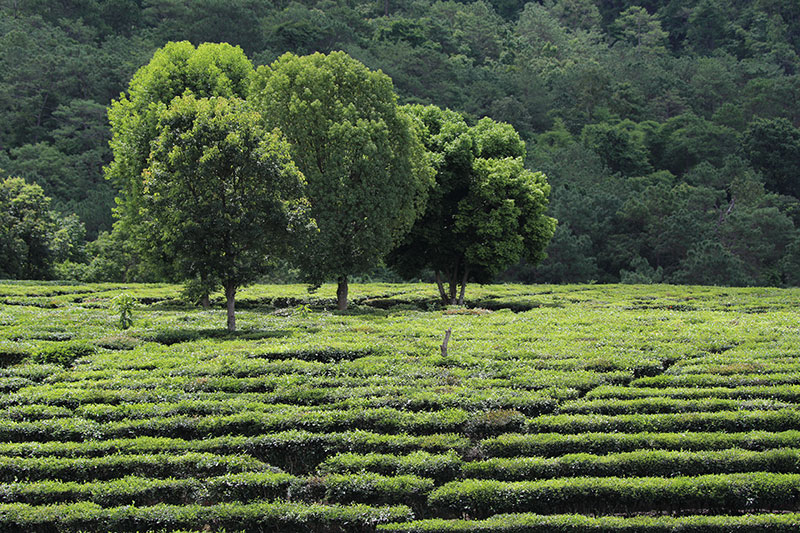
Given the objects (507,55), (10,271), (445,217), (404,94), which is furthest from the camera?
(507,55)

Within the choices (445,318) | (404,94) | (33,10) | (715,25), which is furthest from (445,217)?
(715,25)

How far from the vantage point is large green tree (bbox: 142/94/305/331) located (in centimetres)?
3033

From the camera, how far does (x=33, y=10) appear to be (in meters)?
130

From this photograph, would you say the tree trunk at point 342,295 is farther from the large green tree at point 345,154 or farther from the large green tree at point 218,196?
the large green tree at point 218,196

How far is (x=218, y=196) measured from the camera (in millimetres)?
30734

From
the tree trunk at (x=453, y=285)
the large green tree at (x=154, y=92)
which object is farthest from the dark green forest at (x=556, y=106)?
Result: the tree trunk at (x=453, y=285)

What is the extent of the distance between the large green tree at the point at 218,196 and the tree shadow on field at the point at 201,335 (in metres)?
2.13

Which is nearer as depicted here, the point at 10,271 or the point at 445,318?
the point at 445,318

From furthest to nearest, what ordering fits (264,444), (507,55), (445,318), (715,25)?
1. (715,25)
2. (507,55)
3. (445,318)
4. (264,444)

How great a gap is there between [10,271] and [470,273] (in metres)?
34.7

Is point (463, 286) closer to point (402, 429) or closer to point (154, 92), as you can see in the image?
point (154, 92)

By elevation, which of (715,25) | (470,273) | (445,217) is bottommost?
(470,273)

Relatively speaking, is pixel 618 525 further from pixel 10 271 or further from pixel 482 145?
pixel 10 271

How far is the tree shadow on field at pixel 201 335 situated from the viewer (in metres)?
31.0
